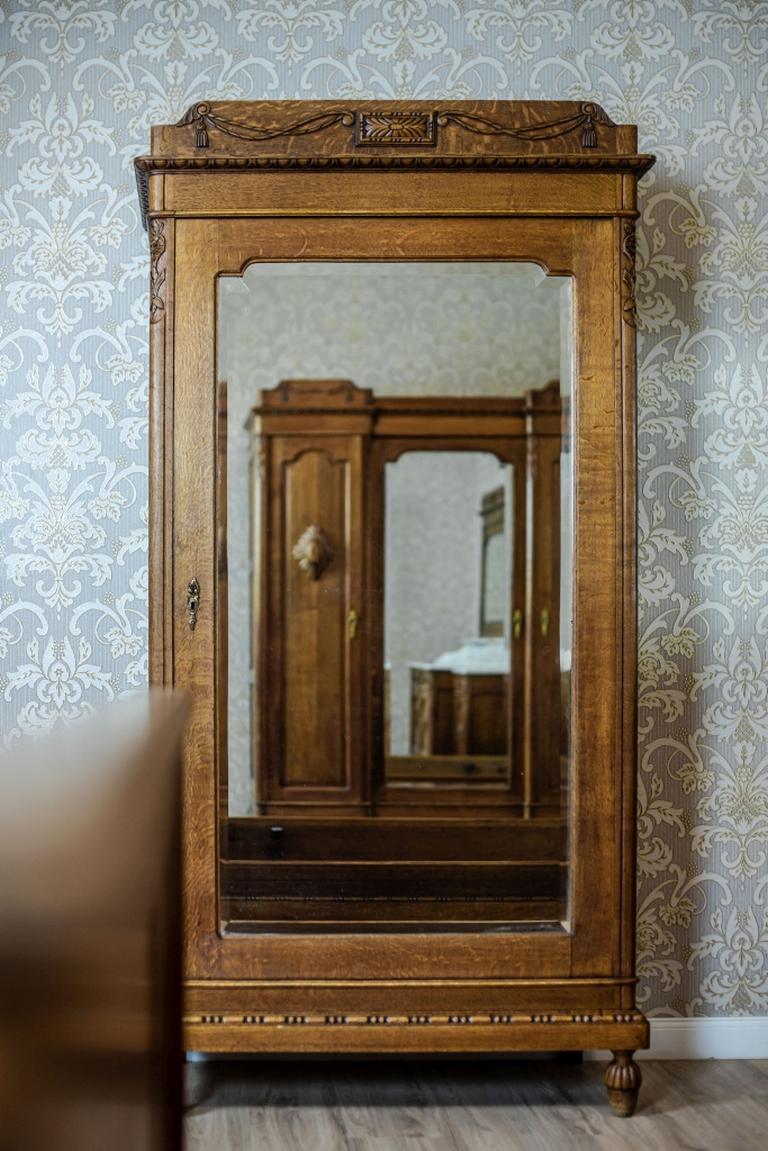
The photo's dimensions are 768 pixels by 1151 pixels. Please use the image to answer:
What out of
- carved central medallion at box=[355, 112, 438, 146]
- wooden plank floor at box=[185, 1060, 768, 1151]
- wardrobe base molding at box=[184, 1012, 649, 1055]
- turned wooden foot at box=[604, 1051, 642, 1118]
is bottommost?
wooden plank floor at box=[185, 1060, 768, 1151]

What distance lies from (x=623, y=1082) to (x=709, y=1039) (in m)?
0.45

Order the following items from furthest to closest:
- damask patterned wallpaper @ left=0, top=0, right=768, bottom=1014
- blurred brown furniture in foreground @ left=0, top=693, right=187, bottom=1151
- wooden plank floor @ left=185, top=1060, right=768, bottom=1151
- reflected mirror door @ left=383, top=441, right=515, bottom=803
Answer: reflected mirror door @ left=383, top=441, right=515, bottom=803 < damask patterned wallpaper @ left=0, top=0, right=768, bottom=1014 < wooden plank floor @ left=185, top=1060, right=768, bottom=1151 < blurred brown furniture in foreground @ left=0, top=693, right=187, bottom=1151

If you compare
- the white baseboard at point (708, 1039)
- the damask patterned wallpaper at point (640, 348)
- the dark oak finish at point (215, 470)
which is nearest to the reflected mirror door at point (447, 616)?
the damask patterned wallpaper at point (640, 348)

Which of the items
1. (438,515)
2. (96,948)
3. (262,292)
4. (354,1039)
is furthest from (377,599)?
(96,948)

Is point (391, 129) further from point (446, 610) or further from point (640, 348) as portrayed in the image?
point (446, 610)

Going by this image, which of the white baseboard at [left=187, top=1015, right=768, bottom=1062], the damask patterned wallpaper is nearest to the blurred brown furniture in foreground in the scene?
the damask patterned wallpaper

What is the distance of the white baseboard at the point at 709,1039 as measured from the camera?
8.70 ft

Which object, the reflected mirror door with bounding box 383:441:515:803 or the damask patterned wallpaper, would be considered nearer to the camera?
the damask patterned wallpaper

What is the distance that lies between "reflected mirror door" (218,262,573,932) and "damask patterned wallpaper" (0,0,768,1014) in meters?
0.30

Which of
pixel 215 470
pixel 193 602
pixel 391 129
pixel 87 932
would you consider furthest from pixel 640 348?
pixel 87 932

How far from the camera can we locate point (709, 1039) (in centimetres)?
266

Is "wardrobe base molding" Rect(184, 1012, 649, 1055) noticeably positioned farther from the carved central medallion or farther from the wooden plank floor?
the carved central medallion

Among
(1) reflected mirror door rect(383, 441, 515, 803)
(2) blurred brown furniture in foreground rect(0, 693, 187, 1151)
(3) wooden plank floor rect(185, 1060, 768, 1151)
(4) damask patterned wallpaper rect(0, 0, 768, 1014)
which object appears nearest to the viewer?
(2) blurred brown furniture in foreground rect(0, 693, 187, 1151)

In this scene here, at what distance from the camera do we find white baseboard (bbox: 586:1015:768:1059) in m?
2.65
